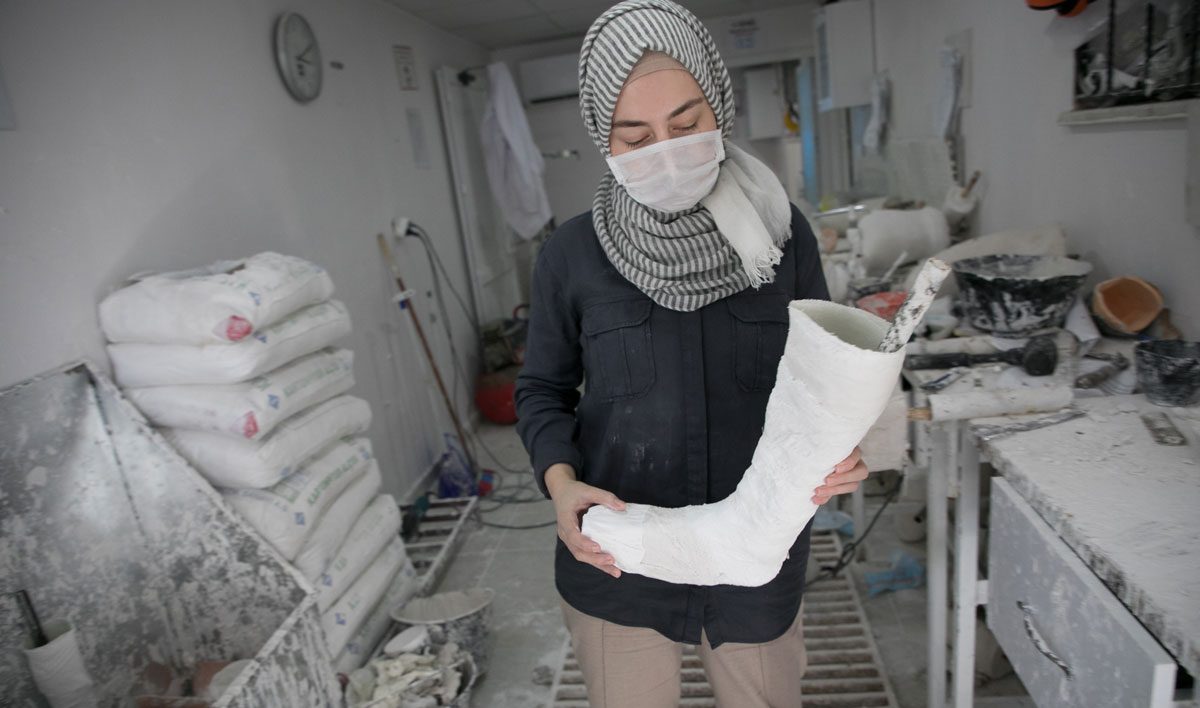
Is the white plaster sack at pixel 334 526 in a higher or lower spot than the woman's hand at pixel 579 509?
lower

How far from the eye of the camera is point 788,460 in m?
0.88

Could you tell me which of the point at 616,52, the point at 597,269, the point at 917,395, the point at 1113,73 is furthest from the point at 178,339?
the point at 1113,73

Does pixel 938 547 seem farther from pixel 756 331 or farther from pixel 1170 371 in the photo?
pixel 756 331

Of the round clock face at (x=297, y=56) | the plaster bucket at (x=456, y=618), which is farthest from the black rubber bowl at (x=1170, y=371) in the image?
the round clock face at (x=297, y=56)

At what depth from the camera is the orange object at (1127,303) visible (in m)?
1.53

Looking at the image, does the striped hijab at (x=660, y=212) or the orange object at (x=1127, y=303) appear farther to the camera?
the orange object at (x=1127, y=303)

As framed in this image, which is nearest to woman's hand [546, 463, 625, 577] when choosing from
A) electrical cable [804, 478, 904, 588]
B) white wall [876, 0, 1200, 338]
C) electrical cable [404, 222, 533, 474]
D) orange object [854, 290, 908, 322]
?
orange object [854, 290, 908, 322]

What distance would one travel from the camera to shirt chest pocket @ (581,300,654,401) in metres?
1.05

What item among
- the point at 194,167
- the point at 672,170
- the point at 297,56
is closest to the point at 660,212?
the point at 672,170

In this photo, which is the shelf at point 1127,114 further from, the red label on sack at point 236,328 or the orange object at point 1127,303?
the red label on sack at point 236,328

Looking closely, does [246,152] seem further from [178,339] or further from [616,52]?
[616,52]

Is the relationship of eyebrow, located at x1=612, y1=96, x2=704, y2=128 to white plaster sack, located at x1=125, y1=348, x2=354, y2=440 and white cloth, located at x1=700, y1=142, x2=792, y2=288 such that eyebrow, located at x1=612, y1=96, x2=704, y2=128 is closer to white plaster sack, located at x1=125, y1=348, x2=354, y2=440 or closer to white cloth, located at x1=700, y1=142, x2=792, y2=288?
white cloth, located at x1=700, y1=142, x2=792, y2=288

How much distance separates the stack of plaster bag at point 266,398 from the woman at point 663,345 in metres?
0.93

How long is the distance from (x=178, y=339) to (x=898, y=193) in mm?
3374
